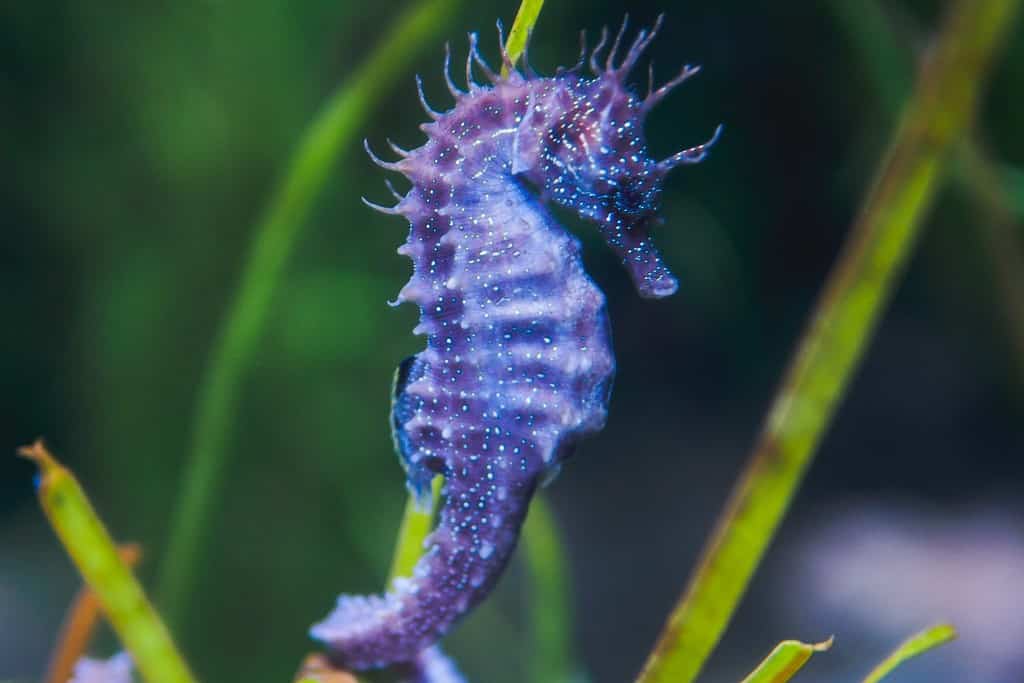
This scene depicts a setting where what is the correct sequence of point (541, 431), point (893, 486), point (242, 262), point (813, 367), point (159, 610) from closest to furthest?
point (541, 431) → point (813, 367) → point (159, 610) → point (242, 262) → point (893, 486)

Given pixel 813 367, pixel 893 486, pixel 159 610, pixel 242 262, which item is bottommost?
pixel 893 486

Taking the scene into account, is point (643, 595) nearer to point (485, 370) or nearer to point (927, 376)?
point (927, 376)

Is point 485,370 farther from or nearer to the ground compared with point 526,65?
nearer to the ground

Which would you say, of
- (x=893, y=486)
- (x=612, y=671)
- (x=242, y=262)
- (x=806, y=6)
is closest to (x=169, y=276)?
(x=242, y=262)

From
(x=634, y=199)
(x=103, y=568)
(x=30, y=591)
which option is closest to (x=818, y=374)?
(x=634, y=199)

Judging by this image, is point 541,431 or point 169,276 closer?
point 541,431

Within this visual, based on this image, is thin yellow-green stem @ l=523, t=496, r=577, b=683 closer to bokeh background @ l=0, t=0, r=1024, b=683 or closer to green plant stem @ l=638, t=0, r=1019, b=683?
green plant stem @ l=638, t=0, r=1019, b=683

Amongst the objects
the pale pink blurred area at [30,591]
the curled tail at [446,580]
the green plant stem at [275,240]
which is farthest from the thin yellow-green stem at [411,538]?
the pale pink blurred area at [30,591]

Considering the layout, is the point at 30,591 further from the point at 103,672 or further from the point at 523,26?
the point at 523,26
